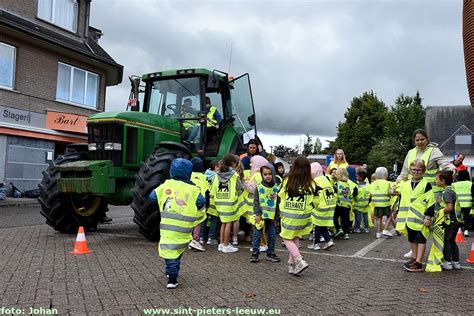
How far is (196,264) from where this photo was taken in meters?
6.28

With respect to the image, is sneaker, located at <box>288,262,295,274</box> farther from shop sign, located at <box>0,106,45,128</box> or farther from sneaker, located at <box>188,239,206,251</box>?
shop sign, located at <box>0,106,45,128</box>

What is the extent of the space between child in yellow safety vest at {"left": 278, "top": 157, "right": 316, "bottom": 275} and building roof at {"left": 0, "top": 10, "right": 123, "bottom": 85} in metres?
15.2

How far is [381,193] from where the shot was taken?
417 inches

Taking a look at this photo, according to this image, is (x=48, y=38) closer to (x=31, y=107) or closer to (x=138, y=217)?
(x=31, y=107)

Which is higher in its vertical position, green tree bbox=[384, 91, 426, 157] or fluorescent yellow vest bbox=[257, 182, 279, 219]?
green tree bbox=[384, 91, 426, 157]

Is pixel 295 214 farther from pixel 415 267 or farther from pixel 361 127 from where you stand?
pixel 361 127

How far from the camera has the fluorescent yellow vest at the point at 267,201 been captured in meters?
6.79

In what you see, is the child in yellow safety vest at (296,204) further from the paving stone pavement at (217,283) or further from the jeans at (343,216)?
the jeans at (343,216)

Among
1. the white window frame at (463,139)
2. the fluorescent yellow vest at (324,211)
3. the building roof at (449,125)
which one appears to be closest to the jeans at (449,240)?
the fluorescent yellow vest at (324,211)

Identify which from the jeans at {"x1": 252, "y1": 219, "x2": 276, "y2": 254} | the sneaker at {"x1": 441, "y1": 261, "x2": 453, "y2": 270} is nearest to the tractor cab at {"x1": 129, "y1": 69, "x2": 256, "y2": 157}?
the jeans at {"x1": 252, "y1": 219, "x2": 276, "y2": 254}

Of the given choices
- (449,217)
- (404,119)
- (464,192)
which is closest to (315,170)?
(449,217)

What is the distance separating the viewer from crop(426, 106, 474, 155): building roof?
5131 centimetres

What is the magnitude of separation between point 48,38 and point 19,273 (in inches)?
625

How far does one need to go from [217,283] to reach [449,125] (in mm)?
56147
